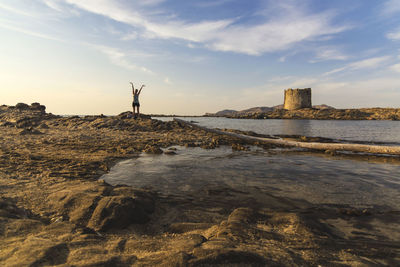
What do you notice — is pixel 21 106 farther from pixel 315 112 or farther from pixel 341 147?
pixel 315 112

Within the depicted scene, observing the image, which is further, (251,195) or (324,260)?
(251,195)

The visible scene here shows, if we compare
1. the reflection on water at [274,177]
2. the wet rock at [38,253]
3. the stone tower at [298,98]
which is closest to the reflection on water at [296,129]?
the reflection on water at [274,177]

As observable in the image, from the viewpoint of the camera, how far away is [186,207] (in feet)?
12.4

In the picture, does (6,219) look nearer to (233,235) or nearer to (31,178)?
(31,178)

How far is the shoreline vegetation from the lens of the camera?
1951 mm

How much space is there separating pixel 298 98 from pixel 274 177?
79.4 meters

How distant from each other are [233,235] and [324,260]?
3.35ft

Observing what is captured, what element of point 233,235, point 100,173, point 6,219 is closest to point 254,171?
point 233,235

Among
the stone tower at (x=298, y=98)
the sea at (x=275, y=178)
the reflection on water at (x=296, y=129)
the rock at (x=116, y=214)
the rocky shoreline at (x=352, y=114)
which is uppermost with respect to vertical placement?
the stone tower at (x=298, y=98)

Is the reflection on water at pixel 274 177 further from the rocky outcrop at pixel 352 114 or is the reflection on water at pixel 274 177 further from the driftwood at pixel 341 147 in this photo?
the rocky outcrop at pixel 352 114

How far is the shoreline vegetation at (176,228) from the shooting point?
1.95 m

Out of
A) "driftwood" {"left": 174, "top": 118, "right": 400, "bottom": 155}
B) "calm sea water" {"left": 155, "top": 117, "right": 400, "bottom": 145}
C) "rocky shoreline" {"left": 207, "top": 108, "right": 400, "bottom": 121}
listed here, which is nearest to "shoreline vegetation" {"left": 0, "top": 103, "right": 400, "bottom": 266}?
"driftwood" {"left": 174, "top": 118, "right": 400, "bottom": 155}

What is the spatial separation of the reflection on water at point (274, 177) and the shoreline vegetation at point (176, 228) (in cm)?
→ 44

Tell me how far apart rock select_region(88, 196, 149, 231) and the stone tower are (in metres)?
82.7
